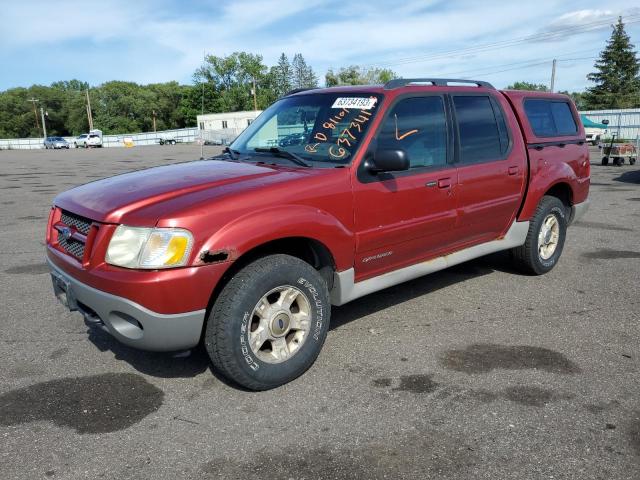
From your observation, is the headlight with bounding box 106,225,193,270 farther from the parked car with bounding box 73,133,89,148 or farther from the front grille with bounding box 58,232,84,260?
the parked car with bounding box 73,133,89,148

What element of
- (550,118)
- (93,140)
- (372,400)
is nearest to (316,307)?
(372,400)

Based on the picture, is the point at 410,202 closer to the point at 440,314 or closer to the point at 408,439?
the point at 440,314

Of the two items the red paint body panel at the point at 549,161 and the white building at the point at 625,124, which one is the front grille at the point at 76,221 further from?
the white building at the point at 625,124

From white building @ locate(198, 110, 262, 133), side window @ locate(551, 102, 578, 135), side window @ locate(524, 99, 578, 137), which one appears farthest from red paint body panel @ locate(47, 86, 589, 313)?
white building @ locate(198, 110, 262, 133)

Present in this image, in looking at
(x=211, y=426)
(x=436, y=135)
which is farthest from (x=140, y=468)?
(x=436, y=135)

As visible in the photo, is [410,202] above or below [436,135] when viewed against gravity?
below

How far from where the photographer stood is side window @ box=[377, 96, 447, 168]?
12.9ft

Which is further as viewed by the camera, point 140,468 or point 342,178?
point 342,178

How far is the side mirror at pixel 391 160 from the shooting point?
11.6 ft

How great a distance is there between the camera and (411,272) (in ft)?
13.9

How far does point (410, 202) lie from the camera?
400 centimetres

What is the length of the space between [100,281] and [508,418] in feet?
7.82

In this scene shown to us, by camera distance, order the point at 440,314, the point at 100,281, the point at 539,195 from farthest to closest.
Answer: the point at 539,195, the point at 440,314, the point at 100,281

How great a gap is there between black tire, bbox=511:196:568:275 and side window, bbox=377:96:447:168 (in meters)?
1.64
